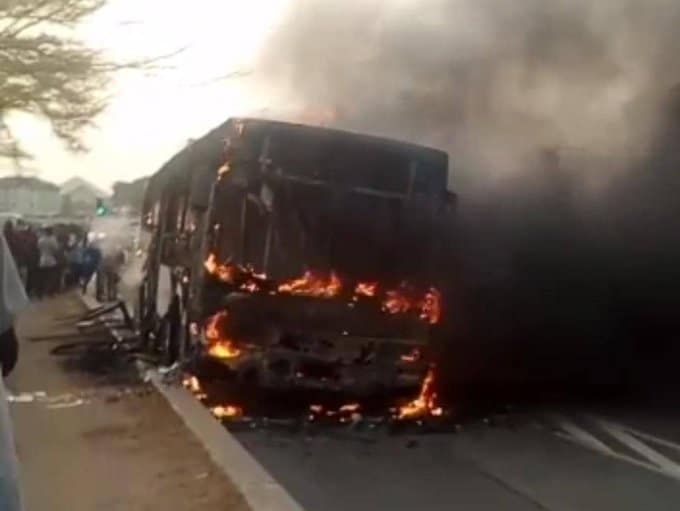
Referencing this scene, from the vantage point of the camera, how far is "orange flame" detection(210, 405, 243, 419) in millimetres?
12195

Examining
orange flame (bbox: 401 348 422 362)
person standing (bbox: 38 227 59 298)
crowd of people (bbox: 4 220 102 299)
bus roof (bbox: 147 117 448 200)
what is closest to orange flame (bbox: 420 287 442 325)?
orange flame (bbox: 401 348 422 362)

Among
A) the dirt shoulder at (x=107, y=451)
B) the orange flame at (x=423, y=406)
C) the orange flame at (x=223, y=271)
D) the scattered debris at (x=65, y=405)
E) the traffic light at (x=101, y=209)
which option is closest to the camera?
the dirt shoulder at (x=107, y=451)

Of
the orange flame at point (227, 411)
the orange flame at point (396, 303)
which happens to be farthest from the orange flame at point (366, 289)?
the orange flame at point (227, 411)

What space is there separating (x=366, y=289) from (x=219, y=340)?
4.46 feet

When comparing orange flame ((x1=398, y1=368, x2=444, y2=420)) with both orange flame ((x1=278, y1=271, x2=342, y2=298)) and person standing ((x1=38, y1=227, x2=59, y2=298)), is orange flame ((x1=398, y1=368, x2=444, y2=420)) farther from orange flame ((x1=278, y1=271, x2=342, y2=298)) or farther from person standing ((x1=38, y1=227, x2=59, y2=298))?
person standing ((x1=38, y1=227, x2=59, y2=298))

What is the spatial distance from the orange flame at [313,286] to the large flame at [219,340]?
0.59 m

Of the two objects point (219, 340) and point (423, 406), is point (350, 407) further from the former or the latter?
point (219, 340)

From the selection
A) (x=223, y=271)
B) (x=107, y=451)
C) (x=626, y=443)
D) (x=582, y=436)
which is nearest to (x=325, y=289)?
(x=223, y=271)

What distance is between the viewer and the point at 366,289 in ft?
39.9

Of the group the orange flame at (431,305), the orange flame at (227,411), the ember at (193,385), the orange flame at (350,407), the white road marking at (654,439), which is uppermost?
the orange flame at (431,305)

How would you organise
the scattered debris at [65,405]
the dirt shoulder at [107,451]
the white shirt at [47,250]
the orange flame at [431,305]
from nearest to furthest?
the dirt shoulder at [107,451]
the scattered debris at [65,405]
the orange flame at [431,305]
the white shirt at [47,250]

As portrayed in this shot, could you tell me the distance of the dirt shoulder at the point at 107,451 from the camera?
732cm

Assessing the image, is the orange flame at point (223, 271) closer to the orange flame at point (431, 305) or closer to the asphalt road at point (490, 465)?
the asphalt road at point (490, 465)

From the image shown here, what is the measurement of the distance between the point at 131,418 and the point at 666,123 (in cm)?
878
